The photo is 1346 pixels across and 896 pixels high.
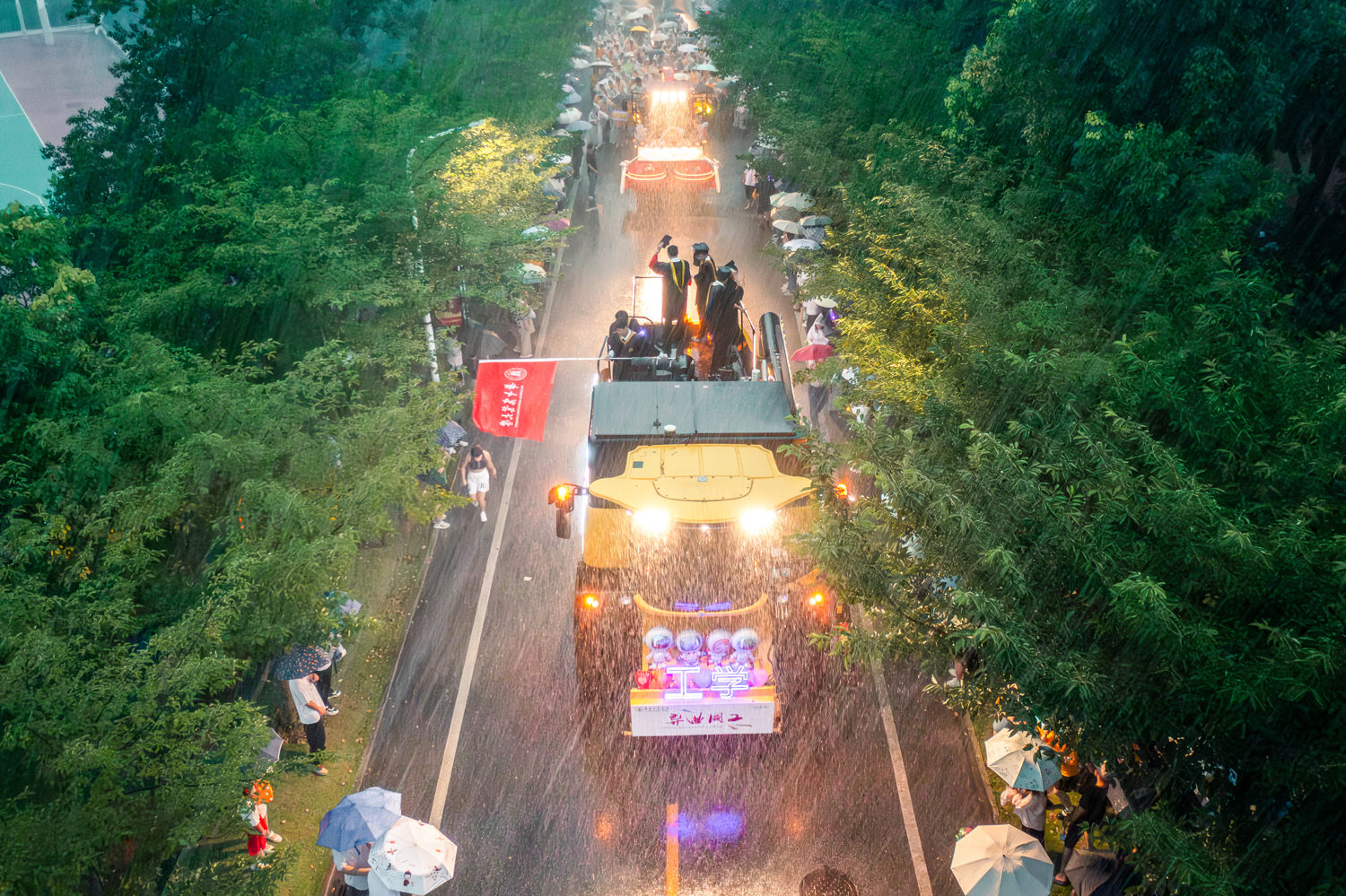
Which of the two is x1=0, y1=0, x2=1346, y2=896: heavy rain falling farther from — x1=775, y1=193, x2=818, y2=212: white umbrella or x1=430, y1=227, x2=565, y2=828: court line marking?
x1=775, y1=193, x2=818, y2=212: white umbrella

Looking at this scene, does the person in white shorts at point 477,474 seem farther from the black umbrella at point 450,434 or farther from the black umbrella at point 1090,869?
the black umbrella at point 1090,869

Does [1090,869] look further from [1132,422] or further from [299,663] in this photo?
[299,663]

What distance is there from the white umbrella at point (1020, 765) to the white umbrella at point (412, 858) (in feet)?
18.3

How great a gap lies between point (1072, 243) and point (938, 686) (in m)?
7.94

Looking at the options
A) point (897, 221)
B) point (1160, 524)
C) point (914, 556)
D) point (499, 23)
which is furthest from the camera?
point (499, 23)

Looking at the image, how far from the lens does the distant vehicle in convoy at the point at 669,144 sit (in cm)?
2672

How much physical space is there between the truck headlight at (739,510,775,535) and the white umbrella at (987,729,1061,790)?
3182 millimetres

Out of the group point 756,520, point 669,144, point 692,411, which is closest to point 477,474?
point 692,411

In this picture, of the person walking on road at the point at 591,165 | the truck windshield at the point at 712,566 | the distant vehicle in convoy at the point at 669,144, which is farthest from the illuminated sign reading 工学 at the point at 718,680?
the person walking on road at the point at 591,165

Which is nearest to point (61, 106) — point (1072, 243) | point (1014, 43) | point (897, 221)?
point (897, 221)

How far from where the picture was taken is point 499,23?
103ft

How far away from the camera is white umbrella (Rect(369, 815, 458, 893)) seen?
25.3 feet

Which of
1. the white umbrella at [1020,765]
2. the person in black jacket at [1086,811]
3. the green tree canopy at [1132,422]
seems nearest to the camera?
the green tree canopy at [1132,422]

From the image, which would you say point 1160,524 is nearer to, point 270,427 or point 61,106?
point 270,427
